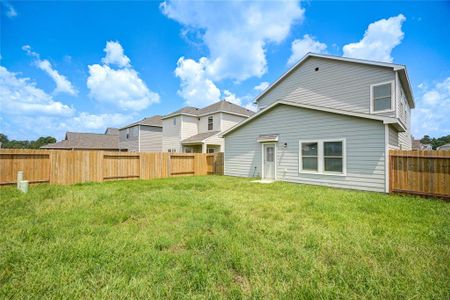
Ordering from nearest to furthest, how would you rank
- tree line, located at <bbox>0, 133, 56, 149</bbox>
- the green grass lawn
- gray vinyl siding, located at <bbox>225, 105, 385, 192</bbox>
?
the green grass lawn < gray vinyl siding, located at <bbox>225, 105, 385, 192</bbox> < tree line, located at <bbox>0, 133, 56, 149</bbox>

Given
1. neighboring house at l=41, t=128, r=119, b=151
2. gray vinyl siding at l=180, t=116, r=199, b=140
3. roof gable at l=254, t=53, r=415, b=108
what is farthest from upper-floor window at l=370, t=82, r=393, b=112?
neighboring house at l=41, t=128, r=119, b=151

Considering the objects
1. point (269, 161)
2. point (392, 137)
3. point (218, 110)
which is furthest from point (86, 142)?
point (392, 137)

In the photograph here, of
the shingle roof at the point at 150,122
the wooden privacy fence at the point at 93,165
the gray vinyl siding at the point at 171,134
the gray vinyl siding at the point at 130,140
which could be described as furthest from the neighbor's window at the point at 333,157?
the gray vinyl siding at the point at 130,140

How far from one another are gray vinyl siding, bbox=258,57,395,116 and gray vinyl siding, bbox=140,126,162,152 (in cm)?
1824

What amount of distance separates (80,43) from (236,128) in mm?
11886

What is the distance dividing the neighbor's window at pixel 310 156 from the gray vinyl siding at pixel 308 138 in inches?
12.5

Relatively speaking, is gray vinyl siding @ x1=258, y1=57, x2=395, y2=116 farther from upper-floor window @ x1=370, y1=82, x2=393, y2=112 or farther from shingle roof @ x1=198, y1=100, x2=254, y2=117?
shingle roof @ x1=198, y1=100, x2=254, y2=117

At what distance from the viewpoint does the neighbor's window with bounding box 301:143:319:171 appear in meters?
9.94

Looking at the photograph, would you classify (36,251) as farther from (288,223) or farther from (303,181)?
(303,181)

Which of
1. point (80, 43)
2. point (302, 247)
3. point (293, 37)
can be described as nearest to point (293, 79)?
point (293, 37)

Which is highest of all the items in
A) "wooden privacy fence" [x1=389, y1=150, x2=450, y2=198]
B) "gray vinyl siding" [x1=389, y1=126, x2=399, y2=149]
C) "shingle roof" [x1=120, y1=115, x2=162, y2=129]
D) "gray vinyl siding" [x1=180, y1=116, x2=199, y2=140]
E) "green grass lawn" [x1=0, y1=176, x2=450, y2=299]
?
"shingle roof" [x1=120, y1=115, x2=162, y2=129]

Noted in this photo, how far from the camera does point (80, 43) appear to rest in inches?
532

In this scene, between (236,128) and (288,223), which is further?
(236,128)

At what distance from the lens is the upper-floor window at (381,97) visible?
1062 centimetres
